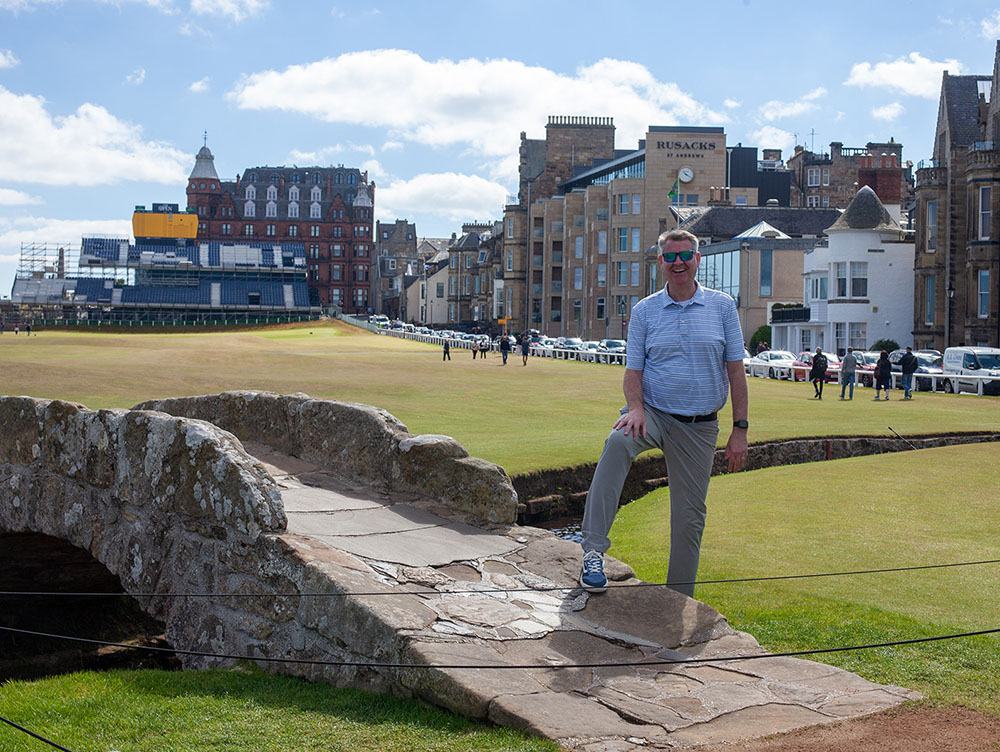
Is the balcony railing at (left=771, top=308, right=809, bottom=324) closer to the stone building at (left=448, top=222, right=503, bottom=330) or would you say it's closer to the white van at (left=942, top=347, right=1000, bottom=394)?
the white van at (left=942, top=347, right=1000, bottom=394)

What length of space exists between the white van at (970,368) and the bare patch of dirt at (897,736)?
115ft

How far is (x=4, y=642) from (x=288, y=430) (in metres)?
3.51

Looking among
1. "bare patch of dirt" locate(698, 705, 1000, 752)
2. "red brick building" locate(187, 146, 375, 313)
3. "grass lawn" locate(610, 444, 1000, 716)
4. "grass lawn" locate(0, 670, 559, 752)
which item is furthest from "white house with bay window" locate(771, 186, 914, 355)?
"red brick building" locate(187, 146, 375, 313)

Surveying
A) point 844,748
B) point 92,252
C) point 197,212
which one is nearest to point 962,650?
point 844,748

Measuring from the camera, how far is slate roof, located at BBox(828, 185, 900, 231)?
58.1 meters

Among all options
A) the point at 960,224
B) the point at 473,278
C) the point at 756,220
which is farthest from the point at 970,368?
the point at 473,278

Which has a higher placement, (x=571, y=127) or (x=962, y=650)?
(x=571, y=127)

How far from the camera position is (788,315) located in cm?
6378

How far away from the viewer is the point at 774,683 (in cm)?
585

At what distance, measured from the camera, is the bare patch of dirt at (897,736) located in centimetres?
481

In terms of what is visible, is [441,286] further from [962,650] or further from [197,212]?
[962,650]

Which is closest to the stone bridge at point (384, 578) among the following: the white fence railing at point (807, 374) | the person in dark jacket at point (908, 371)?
the white fence railing at point (807, 374)

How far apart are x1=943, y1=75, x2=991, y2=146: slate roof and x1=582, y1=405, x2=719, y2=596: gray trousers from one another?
52.2m

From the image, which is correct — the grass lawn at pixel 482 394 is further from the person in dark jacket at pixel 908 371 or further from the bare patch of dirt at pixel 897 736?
the bare patch of dirt at pixel 897 736
